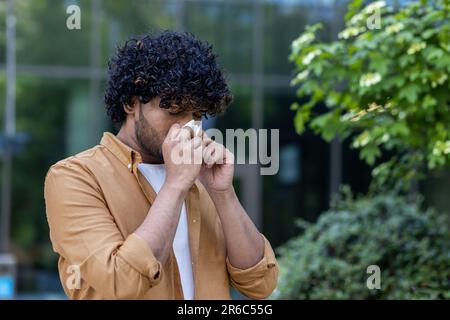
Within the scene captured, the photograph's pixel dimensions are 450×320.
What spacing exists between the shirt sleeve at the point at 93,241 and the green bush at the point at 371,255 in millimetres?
2698

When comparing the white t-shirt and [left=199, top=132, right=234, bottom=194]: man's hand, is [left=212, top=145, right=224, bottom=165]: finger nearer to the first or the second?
[left=199, top=132, right=234, bottom=194]: man's hand

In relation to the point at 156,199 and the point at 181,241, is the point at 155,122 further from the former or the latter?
the point at 181,241

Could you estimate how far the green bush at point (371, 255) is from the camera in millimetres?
4605

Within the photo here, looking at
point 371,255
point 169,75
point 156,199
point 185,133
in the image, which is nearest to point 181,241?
point 156,199

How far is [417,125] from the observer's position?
444 centimetres

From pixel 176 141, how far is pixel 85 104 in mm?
8828

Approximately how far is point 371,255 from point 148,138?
3.29 m

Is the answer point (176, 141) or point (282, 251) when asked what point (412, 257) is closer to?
point (282, 251)

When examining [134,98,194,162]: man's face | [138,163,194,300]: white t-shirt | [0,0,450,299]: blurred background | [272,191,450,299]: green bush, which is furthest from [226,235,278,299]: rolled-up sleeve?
[0,0,450,299]: blurred background

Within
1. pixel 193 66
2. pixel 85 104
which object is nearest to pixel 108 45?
pixel 85 104

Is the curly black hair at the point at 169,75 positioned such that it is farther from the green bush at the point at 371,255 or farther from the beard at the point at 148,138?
the green bush at the point at 371,255

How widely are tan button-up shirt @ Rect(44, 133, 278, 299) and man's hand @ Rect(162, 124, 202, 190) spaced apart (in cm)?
16

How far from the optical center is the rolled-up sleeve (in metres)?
2.11

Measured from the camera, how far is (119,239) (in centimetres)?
186
